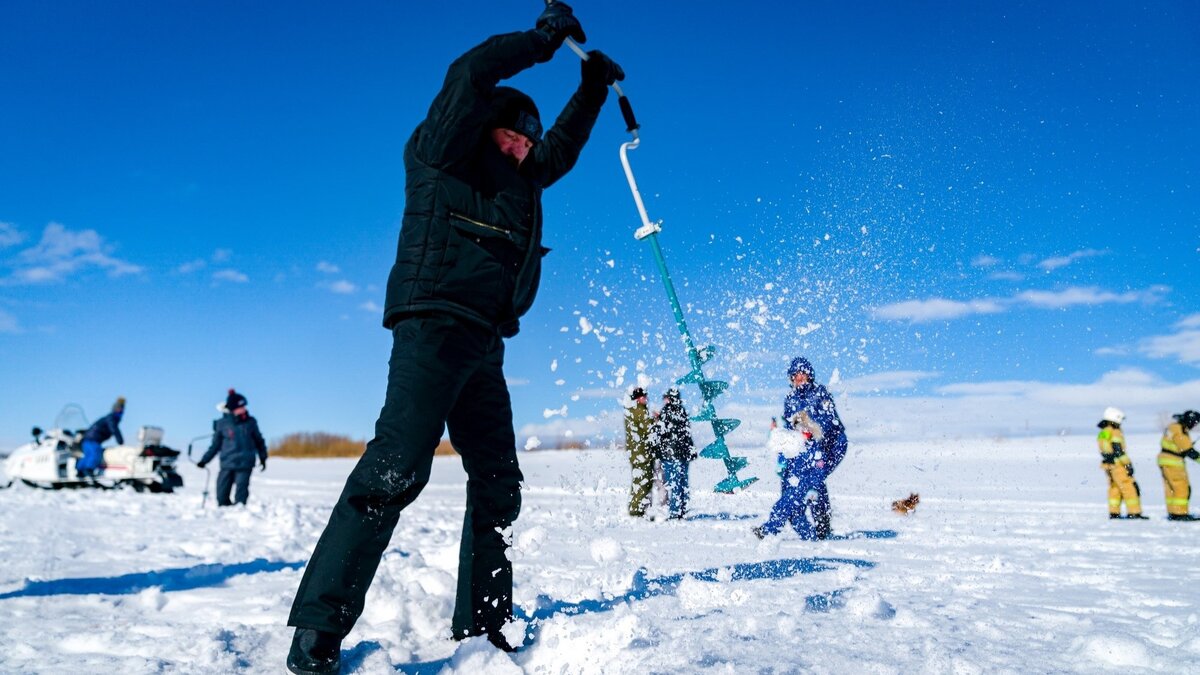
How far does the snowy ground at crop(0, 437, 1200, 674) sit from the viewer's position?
216 centimetres

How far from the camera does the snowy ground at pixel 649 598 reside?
2.16 m

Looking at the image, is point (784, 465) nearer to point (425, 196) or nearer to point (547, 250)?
point (547, 250)

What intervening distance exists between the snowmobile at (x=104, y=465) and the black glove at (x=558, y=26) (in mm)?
14412

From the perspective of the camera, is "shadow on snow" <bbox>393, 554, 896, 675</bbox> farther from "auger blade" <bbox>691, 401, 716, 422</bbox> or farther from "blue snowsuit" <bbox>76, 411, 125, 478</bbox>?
"blue snowsuit" <bbox>76, 411, 125, 478</bbox>

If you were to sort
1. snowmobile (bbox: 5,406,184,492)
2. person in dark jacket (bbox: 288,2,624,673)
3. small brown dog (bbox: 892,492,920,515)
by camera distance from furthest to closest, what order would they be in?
snowmobile (bbox: 5,406,184,492), small brown dog (bbox: 892,492,920,515), person in dark jacket (bbox: 288,2,624,673)

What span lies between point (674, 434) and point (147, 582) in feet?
25.6

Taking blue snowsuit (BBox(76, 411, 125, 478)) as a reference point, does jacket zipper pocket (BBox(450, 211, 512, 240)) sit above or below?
above

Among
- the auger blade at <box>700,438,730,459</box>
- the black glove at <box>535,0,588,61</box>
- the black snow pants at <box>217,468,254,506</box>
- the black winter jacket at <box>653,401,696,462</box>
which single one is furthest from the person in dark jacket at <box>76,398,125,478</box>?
the black glove at <box>535,0,588,61</box>

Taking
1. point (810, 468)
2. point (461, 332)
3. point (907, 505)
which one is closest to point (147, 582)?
point (461, 332)

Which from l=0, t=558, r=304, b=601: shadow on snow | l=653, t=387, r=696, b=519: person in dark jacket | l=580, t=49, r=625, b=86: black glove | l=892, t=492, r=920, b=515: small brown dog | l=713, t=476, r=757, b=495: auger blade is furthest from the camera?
l=653, t=387, r=696, b=519: person in dark jacket

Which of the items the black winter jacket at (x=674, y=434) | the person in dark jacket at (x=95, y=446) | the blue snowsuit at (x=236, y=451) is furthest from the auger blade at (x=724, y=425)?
the person in dark jacket at (x=95, y=446)

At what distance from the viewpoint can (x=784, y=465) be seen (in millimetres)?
7230

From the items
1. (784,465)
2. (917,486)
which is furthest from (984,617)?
(917,486)

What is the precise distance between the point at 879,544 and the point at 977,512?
4924mm
